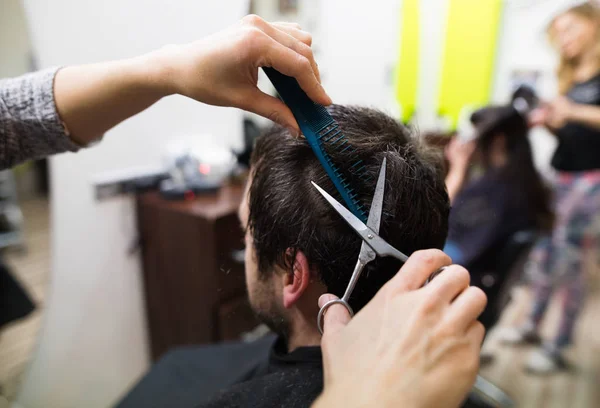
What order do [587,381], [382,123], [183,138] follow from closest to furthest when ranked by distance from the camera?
[382,123] → [183,138] → [587,381]

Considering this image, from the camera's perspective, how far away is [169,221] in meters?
1.41

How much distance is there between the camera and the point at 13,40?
1.03 metres

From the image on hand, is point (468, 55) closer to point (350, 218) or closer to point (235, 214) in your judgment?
point (235, 214)

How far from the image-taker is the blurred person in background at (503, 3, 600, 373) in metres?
1.86

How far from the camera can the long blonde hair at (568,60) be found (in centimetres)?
187

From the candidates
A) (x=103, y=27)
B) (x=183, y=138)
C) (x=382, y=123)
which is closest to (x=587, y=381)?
(x=382, y=123)

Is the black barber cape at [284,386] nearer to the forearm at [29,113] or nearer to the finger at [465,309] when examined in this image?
the finger at [465,309]

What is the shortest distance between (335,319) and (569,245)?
6.74 feet

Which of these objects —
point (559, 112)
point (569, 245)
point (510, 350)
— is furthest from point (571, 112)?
point (510, 350)

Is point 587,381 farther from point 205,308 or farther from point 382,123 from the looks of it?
point 382,123

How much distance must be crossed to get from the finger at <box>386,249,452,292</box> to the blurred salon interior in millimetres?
137

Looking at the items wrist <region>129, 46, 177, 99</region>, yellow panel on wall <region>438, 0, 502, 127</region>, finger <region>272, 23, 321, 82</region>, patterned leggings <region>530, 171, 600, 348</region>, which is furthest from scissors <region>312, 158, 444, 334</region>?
yellow panel on wall <region>438, 0, 502, 127</region>

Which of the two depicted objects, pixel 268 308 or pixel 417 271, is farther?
pixel 268 308

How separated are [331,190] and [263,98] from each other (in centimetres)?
17
